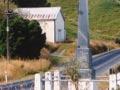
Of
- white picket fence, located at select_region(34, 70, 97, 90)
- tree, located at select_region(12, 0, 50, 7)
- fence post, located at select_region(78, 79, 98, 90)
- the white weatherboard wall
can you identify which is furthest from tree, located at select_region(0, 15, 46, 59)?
fence post, located at select_region(78, 79, 98, 90)

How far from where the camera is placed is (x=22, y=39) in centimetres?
4309

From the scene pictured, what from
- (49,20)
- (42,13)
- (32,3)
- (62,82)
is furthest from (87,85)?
(32,3)

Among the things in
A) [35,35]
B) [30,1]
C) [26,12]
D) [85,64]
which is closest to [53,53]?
[26,12]

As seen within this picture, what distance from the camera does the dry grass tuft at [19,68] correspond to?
3206 centimetres

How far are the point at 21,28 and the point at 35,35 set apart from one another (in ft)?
3.78

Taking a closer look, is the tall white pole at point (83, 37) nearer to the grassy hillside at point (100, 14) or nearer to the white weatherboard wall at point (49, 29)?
the white weatherboard wall at point (49, 29)

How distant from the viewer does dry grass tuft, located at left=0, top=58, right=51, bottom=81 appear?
3206 centimetres

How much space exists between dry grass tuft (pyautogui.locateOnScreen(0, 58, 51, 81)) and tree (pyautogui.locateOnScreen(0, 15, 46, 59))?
10.9 feet

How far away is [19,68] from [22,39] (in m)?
8.49

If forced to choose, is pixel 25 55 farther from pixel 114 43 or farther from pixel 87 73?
pixel 114 43

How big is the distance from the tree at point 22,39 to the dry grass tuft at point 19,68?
10.9 ft

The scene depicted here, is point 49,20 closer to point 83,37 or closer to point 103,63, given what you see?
point 103,63

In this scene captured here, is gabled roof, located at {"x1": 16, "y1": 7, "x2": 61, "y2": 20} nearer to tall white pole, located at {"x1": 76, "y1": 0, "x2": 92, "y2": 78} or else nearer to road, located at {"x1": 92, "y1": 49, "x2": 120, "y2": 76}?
road, located at {"x1": 92, "y1": 49, "x2": 120, "y2": 76}

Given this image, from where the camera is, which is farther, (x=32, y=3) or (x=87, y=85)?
(x=32, y=3)
